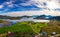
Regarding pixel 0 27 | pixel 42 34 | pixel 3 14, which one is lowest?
pixel 42 34

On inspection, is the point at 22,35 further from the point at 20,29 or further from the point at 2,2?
the point at 2,2

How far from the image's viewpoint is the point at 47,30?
2.04 m

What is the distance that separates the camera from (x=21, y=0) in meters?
2.12

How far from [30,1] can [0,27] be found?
1.70 feet

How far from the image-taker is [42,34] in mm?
2041

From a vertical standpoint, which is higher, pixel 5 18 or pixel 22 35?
pixel 5 18

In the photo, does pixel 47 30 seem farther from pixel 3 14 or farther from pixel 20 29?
pixel 3 14

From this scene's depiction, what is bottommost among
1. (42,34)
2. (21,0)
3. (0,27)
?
(42,34)

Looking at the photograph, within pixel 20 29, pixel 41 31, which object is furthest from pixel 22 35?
pixel 41 31

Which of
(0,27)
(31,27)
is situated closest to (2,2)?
(0,27)

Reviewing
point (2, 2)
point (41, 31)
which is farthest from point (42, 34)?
point (2, 2)

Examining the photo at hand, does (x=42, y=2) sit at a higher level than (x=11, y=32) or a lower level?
higher

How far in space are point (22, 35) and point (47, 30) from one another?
32 cm

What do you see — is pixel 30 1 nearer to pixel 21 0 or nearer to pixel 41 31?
pixel 21 0
